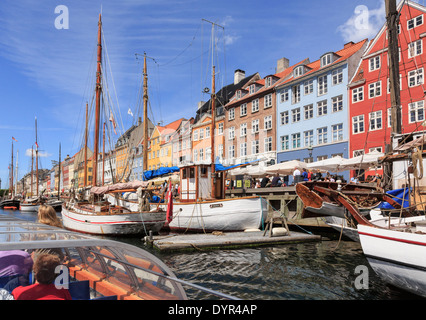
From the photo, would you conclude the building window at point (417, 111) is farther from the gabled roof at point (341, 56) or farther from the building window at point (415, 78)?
the gabled roof at point (341, 56)

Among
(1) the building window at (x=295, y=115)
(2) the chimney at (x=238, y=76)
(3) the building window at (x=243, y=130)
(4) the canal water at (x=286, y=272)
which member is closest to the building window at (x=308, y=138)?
(1) the building window at (x=295, y=115)

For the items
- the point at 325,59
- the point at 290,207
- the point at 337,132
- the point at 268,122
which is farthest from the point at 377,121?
the point at 268,122

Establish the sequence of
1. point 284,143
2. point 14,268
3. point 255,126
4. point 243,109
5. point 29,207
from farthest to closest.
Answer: point 29,207, point 243,109, point 255,126, point 284,143, point 14,268

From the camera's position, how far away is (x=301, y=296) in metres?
8.09

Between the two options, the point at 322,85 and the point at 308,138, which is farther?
the point at 308,138

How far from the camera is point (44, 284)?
3156 mm

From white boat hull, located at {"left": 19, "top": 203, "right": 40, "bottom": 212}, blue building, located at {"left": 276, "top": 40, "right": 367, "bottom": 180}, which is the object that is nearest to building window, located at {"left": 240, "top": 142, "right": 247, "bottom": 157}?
blue building, located at {"left": 276, "top": 40, "right": 367, "bottom": 180}

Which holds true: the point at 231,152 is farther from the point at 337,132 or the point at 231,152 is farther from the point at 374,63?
the point at 374,63

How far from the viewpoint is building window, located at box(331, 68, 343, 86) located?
33287mm

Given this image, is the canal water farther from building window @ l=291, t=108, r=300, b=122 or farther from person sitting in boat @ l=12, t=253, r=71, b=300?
building window @ l=291, t=108, r=300, b=122

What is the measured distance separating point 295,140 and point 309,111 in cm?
336

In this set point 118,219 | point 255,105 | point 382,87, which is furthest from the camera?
point 255,105

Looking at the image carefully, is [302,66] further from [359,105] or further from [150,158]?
A: [150,158]
